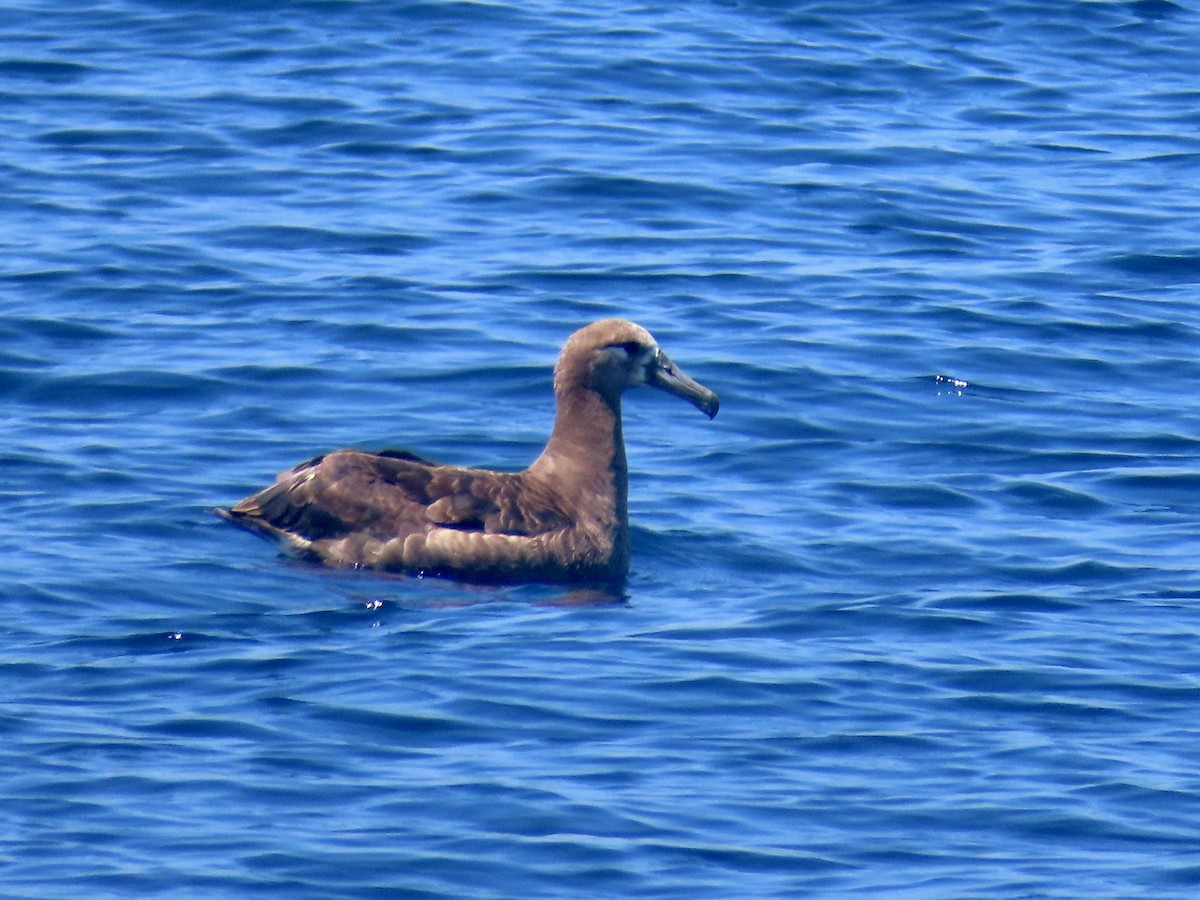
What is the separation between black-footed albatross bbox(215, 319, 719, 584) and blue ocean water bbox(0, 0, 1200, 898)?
21cm

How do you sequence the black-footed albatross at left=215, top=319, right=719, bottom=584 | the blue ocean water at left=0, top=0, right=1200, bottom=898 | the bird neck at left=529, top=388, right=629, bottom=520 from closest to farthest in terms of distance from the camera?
1. the blue ocean water at left=0, top=0, right=1200, bottom=898
2. the black-footed albatross at left=215, top=319, right=719, bottom=584
3. the bird neck at left=529, top=388, right=629, bottom=520

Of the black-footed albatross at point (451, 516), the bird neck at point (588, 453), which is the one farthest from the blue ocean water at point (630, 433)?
the bird neck at point (588, 453)

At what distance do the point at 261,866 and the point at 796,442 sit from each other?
686cm

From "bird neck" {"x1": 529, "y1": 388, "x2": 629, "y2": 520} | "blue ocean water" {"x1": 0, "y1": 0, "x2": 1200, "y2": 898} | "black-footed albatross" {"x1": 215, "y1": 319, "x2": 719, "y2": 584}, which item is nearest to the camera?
"blue ocean water" {"x1": 0, "y1": 0, "x2": 1200, "y2": 898}

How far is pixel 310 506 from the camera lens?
12.2 meters

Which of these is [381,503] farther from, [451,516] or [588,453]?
[588,453]

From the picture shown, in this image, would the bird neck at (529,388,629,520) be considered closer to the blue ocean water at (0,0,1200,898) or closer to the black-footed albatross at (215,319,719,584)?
the black-footed albatross at (215,319,719,584)

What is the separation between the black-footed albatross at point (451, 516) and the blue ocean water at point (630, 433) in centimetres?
21

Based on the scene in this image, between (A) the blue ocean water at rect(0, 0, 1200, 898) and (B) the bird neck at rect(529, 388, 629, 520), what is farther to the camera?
(B) the bird neck at rect(529, 388, 629, 520)

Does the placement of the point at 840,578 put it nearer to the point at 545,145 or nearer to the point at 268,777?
the point at 268,777

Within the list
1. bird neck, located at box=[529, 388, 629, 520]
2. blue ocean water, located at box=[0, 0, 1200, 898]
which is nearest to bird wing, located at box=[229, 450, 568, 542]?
blue ocean water, located at box=[0, 0, 1200, 898]

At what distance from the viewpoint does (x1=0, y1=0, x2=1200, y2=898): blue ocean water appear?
8.98 metres

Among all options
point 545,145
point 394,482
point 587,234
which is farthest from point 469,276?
point 394,482

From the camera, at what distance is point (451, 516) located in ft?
40.2
